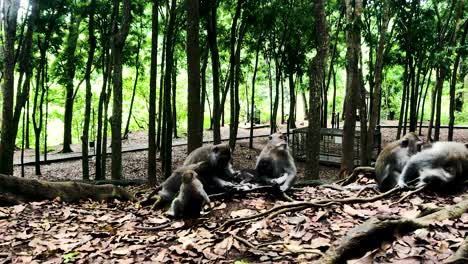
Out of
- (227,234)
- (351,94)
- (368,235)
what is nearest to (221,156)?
(227,234)

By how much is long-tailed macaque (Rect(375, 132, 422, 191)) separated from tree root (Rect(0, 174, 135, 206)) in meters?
5.10

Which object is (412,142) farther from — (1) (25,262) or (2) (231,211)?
(1) (25,262)

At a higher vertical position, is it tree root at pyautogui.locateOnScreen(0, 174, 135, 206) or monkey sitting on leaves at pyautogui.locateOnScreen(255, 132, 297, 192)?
monkey sitting on leaves at pyautogui.locateOnScreen(255, 132, 297, 192)

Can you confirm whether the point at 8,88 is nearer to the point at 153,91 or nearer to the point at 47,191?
the point at 153,91

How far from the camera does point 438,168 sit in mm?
5422

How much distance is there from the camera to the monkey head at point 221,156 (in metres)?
6.68

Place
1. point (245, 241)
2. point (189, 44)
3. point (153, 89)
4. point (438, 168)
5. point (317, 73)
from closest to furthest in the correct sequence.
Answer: point (245, 241), point (438, 168), point (189, 44), point (317, 73), point (153, 89)

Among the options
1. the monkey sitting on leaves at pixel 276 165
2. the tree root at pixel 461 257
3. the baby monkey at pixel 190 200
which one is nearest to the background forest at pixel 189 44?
the monkey sitting on leaves at pixel 276 165

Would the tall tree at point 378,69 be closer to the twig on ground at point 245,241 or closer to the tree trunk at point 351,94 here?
the tree trunk at point 351,94

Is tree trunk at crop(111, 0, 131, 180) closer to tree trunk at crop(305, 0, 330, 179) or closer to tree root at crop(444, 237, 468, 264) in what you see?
tree trunk at crop(305, 0, 330, 179)

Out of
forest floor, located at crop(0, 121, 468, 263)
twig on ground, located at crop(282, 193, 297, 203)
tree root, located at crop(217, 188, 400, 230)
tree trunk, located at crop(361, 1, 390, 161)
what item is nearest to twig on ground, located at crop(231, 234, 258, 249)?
forest floor, located at crop(0, 121, 468, 263)

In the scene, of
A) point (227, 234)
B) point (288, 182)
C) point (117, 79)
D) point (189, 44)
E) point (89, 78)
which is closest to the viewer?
point (227, 234)

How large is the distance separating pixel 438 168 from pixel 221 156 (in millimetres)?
3128

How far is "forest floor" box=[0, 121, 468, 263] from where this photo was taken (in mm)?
3582
